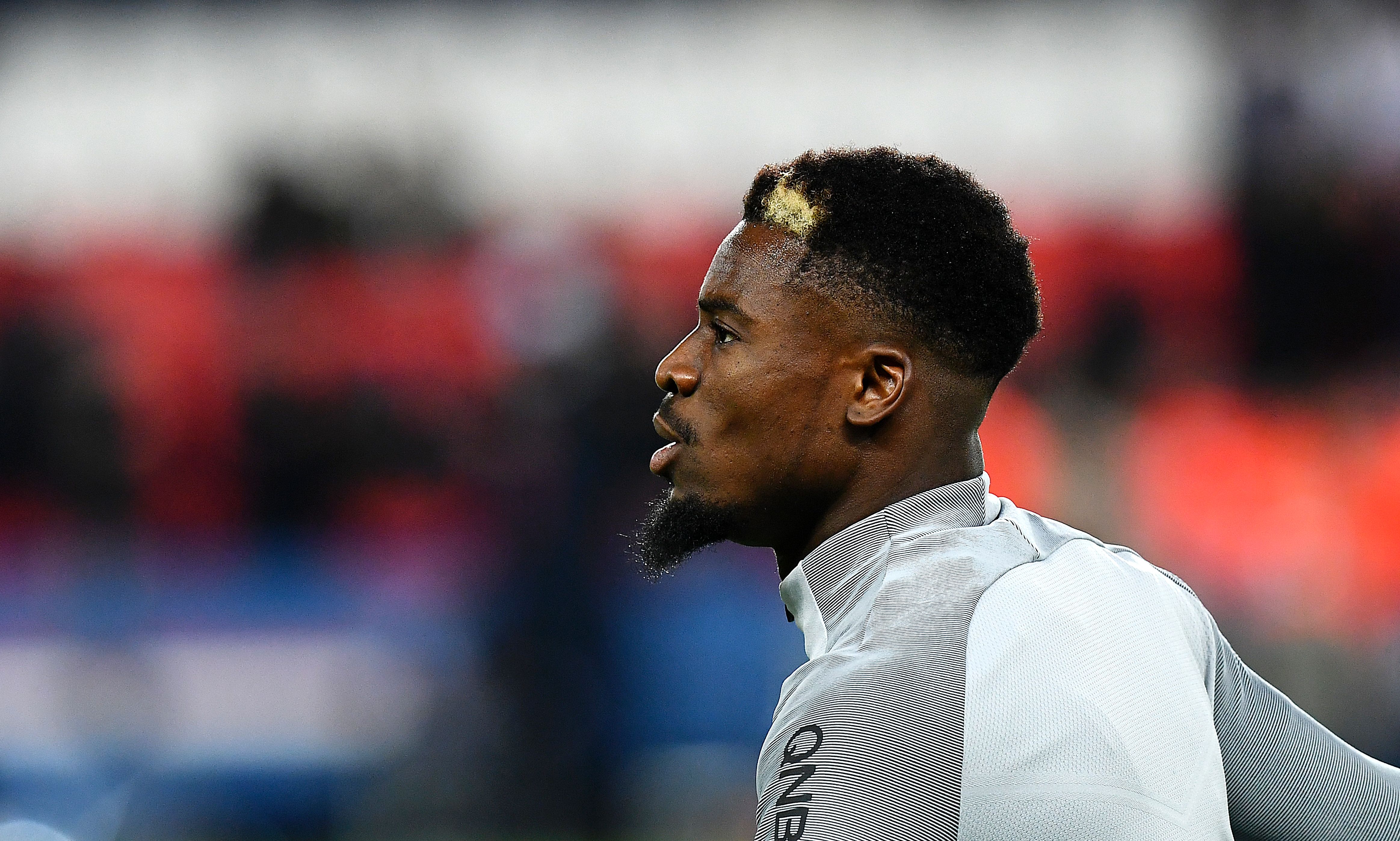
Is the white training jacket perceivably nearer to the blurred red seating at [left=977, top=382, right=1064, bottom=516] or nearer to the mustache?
the mustache

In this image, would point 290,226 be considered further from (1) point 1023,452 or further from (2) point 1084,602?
(2) point 1084,602

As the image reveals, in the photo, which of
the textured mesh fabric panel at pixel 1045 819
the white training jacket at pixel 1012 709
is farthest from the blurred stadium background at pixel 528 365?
the textured mesh fabric panel at pixel 1045 819

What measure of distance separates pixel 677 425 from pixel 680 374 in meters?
0.07

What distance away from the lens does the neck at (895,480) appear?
200 cm

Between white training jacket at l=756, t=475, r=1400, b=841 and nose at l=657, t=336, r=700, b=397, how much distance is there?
37 centimetres

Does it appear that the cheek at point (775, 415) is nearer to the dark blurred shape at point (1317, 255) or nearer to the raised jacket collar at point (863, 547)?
the raised jacket collar at point (863, 547)

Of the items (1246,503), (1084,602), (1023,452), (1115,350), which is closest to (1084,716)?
(1084,602)

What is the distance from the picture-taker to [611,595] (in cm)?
719

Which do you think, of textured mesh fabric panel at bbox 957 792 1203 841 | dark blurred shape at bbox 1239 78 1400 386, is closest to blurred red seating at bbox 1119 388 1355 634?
dark blurred shape at bbox 1239 78 1400 386

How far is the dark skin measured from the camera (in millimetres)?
1995

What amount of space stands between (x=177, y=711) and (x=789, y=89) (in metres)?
5.89

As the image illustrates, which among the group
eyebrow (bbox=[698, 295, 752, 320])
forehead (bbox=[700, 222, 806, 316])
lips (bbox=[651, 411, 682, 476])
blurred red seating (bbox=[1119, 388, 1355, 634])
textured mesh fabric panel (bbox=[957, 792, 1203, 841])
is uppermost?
forehead (bbox=[700, 222, 806, 316])

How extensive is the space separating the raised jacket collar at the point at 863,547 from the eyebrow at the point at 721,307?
330mm

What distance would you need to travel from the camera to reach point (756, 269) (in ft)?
→ 6.70
